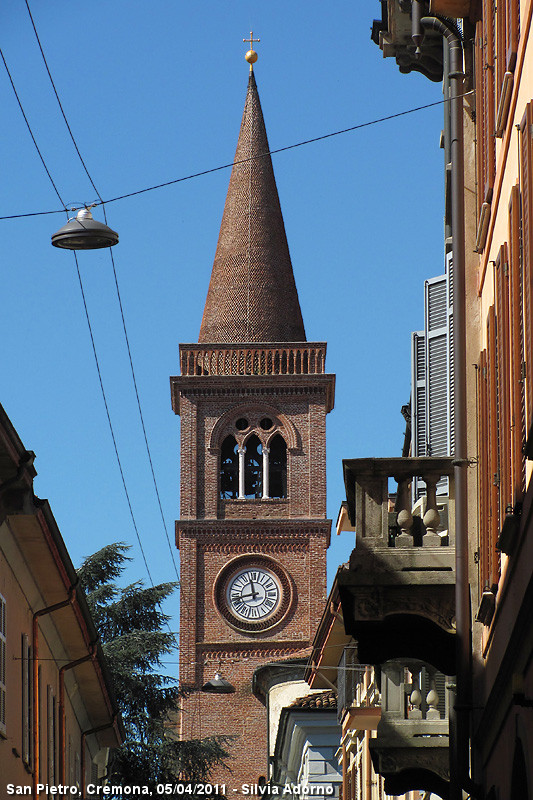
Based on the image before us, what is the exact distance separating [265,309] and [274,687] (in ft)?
64.2

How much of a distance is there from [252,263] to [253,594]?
40.9ft

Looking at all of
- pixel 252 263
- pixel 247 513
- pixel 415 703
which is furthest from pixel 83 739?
pixel 252 263

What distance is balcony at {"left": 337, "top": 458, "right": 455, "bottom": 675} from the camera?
11.1 metres

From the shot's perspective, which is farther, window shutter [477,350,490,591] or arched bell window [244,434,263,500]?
arched bell window [244,434,263,500]

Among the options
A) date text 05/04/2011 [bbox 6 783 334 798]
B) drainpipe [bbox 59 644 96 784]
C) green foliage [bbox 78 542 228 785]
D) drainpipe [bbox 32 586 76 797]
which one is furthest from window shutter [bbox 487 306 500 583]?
green foliage [bbox 78 542 228 785]

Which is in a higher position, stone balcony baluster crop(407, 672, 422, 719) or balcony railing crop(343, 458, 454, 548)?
balcony railing crop(343, 458, 454, 548)

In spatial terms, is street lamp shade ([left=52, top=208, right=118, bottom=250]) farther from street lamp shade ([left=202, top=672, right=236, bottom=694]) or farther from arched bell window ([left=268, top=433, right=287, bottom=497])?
arched bell window ([left=268, top=433, right=287, bottom=497])

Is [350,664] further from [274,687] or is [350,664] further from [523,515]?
[274,687]

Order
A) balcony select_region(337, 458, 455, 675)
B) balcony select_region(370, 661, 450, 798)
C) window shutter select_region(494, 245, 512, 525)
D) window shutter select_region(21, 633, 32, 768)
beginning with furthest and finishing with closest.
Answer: window shutter select_region(21, 633, 32, 768), balcony select_region(370, 661, 450, 798), balcony select_region(337, 458, 455, 675), window shutter select_region(494, 245, 512, 525)

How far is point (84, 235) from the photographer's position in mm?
13852

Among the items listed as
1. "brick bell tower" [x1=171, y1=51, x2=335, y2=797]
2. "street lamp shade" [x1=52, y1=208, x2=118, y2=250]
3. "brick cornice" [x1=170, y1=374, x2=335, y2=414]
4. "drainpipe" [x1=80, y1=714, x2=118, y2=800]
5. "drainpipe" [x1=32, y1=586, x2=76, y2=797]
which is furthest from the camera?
"brick cornice" [x1=170, y1=374, x2=335, y2=414]

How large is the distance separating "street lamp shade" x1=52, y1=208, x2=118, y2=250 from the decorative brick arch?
136ft

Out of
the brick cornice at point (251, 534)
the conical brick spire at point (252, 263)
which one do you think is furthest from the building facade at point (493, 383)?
the conical brick spire at point (252, 263)

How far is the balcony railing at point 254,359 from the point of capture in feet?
185
